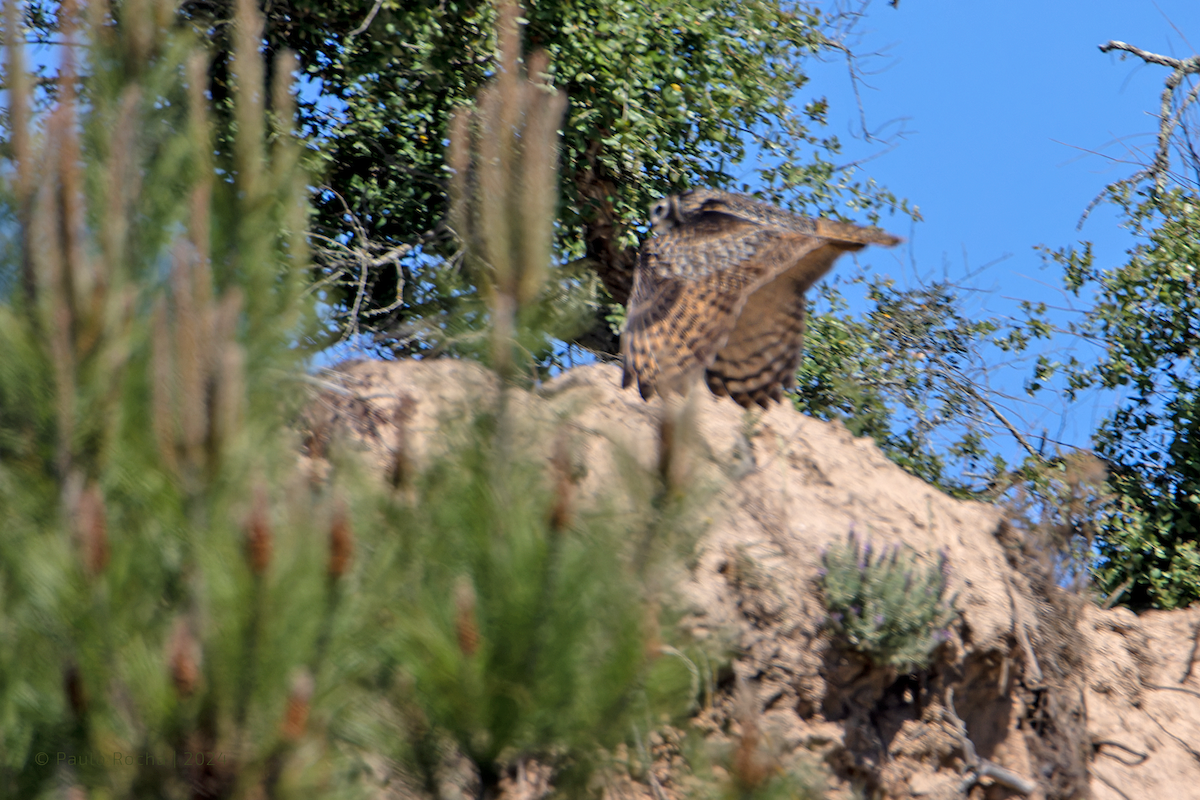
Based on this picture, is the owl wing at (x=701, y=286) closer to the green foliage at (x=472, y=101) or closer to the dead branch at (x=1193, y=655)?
the green foliage at (x=472, y=101)

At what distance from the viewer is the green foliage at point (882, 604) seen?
4.55 metres

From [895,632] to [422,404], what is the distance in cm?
206

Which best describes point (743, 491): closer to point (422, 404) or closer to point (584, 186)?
point (422, 404)

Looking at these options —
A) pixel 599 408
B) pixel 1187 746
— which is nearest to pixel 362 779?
pixel 599 408

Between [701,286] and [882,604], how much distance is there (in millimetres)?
1750

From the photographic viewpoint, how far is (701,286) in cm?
550

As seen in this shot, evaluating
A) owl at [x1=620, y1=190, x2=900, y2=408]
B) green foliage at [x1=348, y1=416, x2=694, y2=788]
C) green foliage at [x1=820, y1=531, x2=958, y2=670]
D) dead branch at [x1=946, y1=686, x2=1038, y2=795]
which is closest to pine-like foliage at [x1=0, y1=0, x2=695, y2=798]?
green foliage at [x1=348, y1=416, x2=694, y2=788]

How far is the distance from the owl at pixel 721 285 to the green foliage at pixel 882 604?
106 centimetres

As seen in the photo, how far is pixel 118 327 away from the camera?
2010mm

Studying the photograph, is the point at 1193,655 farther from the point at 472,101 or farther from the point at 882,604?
the point at 472,101

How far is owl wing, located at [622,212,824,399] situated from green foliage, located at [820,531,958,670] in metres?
1.15

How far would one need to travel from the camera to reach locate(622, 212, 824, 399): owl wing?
5.35 m

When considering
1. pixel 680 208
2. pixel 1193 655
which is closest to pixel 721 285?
pixel 680 208

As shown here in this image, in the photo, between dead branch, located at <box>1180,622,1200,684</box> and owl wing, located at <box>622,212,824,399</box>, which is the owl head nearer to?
owl wing, located at <box>622,212,824,399</box>
